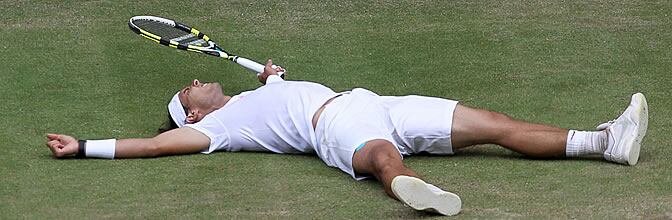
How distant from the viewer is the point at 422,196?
5770mm

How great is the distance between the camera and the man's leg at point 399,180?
5777mm

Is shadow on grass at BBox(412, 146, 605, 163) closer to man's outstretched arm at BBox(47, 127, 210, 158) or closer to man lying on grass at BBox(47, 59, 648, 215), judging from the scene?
man lying on grass at BBox(47, 59, 648, 215)

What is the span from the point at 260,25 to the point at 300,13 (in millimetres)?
432

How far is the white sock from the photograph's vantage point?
6867 millimetres

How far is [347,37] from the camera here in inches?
395

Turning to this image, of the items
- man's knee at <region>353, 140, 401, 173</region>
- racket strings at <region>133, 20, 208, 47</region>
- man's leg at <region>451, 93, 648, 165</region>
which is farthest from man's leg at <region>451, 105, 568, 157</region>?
racket strings at <region>133, 20, 208, 47</region>

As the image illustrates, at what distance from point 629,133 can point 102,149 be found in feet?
8.59

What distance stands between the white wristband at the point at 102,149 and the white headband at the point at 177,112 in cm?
54

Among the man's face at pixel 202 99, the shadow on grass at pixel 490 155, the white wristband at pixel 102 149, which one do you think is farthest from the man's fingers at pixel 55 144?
the shadow on grass at pixel 490 155

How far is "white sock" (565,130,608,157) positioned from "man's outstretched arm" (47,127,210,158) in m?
1.85

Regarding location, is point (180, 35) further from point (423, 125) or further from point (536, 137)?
point (536, 137)

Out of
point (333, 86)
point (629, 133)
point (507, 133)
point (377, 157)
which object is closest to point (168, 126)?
point (333, 86)

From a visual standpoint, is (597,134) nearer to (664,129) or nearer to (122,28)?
(664,129)

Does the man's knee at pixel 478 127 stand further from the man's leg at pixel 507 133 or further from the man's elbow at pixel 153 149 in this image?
the man's elbow at pixel 153 149
